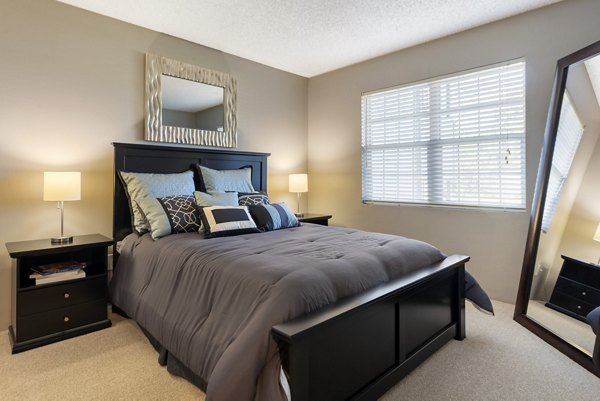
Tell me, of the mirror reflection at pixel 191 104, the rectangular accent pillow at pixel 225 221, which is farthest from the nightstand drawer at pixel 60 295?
the mirror reflection at pixel 191 104

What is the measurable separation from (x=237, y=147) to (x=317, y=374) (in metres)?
2.98

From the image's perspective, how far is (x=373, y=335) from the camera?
1.71 m

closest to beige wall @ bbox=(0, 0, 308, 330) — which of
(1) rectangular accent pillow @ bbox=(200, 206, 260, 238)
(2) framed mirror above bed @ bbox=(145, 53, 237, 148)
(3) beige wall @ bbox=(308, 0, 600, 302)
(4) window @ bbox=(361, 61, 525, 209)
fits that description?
(2) framed mirror above bed @ bbox=(145, 53, 237, 148)

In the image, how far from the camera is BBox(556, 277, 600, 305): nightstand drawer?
2.20 meters

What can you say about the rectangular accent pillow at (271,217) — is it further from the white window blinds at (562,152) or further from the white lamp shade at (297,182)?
the white window blinds at (562,152)

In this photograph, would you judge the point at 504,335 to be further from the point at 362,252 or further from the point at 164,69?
the point at 164,69

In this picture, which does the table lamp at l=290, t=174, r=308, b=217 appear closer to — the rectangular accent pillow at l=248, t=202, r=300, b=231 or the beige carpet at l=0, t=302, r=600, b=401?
the rectangular accent pillow at l=248, t=202, r=300, b=231

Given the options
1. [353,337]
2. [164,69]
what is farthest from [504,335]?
[164,69]

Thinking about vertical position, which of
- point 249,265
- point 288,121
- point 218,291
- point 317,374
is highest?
point 288,121

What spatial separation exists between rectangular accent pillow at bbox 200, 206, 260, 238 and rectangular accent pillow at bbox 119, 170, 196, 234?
1.64ft

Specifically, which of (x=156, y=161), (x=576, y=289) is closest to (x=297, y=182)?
(x=156, y=161)

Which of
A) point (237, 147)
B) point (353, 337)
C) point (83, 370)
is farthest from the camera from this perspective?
point (237, 147)

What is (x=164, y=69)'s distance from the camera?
130 inches

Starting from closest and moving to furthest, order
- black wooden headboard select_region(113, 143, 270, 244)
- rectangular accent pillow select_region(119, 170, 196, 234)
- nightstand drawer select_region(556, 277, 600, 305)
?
1. nightstand drawer select_region(556, 277, 600, 305)
2. rectangular accent pillow select_region(119, 170, 196, 234)
3. black wooden headboard select_region(113, 143, 270, 244)
